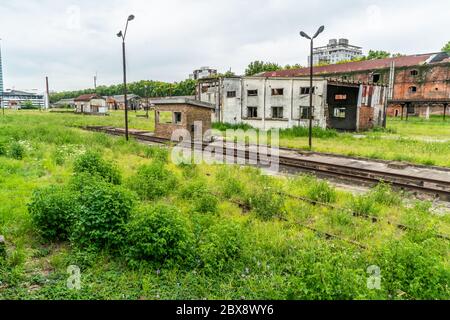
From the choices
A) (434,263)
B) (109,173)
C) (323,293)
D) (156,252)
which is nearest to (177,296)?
(156,252)

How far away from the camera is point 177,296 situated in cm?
439

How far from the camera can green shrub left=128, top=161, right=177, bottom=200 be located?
8.93 metres

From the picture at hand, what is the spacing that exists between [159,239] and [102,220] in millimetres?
1243

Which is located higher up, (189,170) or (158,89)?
(158,89)

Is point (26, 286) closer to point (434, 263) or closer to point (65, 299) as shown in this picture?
point (65, 299)

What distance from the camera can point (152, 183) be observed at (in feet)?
30.2

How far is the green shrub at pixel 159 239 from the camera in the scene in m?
5.09

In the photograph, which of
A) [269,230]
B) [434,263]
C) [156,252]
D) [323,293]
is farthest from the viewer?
[269,230]

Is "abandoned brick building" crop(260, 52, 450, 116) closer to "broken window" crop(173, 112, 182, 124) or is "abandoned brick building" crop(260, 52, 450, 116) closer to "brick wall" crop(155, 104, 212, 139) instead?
"brick wall" crop(155, 104, 212, 139)

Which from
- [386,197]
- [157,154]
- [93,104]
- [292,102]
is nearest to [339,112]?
[292,102]

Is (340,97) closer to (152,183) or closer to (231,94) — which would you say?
(231,94)

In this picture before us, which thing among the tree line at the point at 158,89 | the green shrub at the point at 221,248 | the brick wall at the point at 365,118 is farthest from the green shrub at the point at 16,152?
the tree line at the point at 158,89

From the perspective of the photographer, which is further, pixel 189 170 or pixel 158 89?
pixel 158 89
